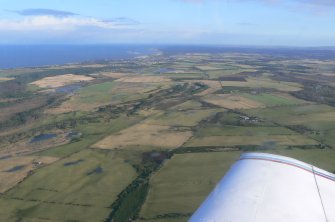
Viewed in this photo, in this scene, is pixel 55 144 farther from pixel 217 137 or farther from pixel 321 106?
pixel 321 106

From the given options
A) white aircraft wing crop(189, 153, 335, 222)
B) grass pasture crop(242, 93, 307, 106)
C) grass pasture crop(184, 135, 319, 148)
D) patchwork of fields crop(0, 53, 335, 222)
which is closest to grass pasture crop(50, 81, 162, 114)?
patchwork of fields crop(0, 53, 335, 222)

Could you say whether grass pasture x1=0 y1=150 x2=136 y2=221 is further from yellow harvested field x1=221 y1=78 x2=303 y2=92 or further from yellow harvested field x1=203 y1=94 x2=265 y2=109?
yellow harvested field x1=221 y1=78 x2=303 y2=92

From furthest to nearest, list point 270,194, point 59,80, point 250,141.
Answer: point 59,80 → point 250,141 → point 270,194

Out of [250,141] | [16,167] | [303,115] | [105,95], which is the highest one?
[303,115]

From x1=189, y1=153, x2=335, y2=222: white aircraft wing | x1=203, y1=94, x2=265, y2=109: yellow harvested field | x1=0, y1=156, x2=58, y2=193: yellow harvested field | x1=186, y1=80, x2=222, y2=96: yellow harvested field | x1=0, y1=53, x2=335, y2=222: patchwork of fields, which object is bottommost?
x1=0, y1=156, x2=58, y2=193: yellow harvested field

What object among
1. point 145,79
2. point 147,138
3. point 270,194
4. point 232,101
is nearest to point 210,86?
point 232,101

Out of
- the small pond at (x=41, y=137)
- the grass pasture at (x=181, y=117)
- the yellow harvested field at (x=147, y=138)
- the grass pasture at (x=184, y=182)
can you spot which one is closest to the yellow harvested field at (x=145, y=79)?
the grass pasture at (x=181, y=117)

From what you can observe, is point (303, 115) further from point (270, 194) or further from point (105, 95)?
point (270, 194)
